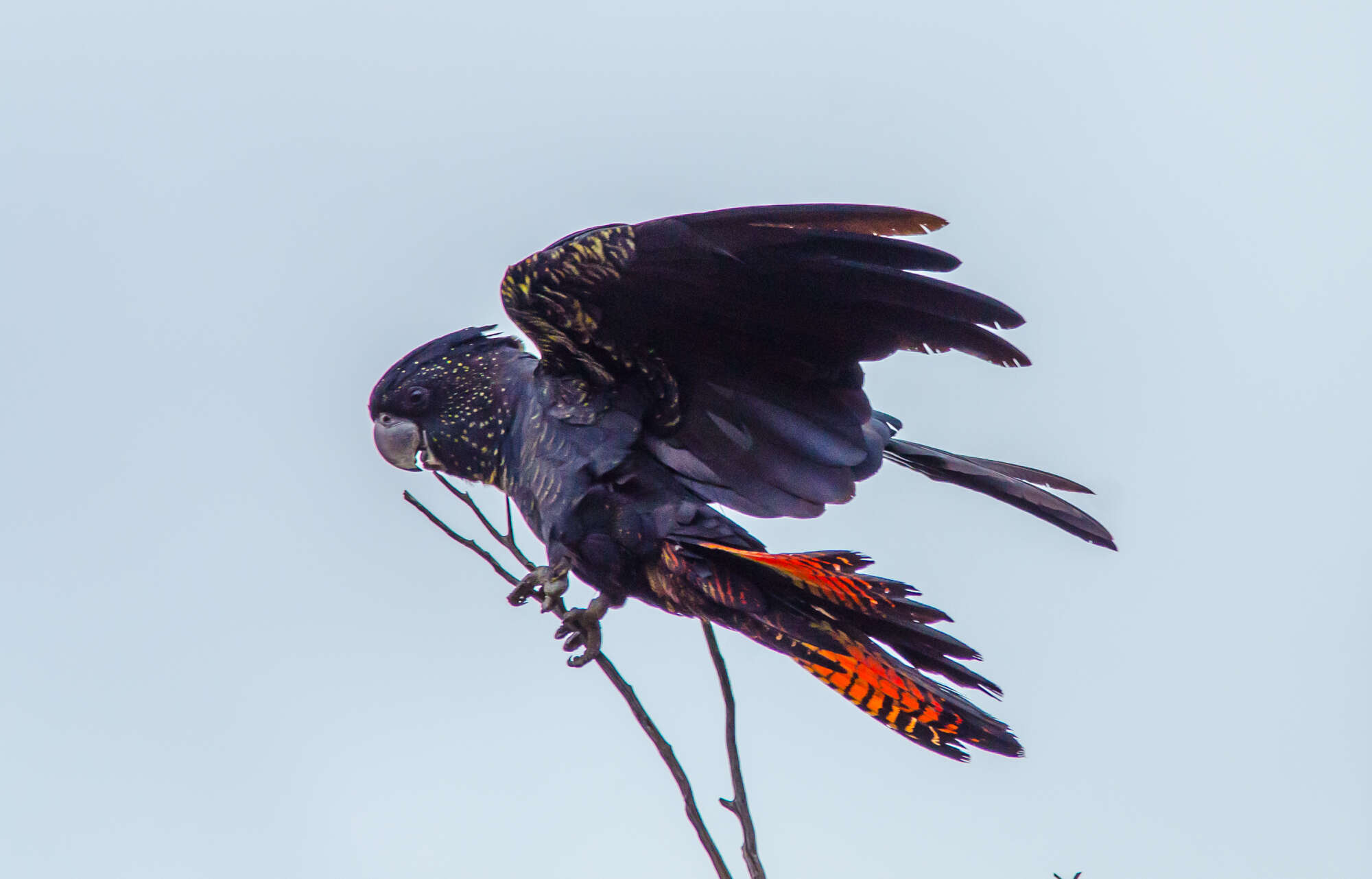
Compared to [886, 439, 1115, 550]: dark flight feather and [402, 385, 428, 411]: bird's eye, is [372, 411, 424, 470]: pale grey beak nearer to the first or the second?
[402, 385, 428, 411]: bird's eye

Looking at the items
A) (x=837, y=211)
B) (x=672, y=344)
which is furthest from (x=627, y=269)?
(x=837, y=211)

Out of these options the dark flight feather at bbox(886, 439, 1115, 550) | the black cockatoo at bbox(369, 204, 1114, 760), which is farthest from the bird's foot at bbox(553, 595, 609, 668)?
the dark flight feather at bbox(886, 439, 1115, 550)

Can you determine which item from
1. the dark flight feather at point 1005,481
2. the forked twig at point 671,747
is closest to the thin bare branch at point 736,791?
the forked twig at point 671,747

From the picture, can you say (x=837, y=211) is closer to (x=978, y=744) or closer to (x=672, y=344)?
(x=672, y=344)

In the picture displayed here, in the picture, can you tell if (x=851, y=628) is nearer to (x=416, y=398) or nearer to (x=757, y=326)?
(x=757, y=326)

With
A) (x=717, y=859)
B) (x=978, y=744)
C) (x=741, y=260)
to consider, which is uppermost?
(x=741, y=260)

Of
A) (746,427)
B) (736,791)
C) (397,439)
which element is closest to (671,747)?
(736,791)

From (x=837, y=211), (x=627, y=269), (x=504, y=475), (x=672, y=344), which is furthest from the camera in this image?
(x=504, y=475)
